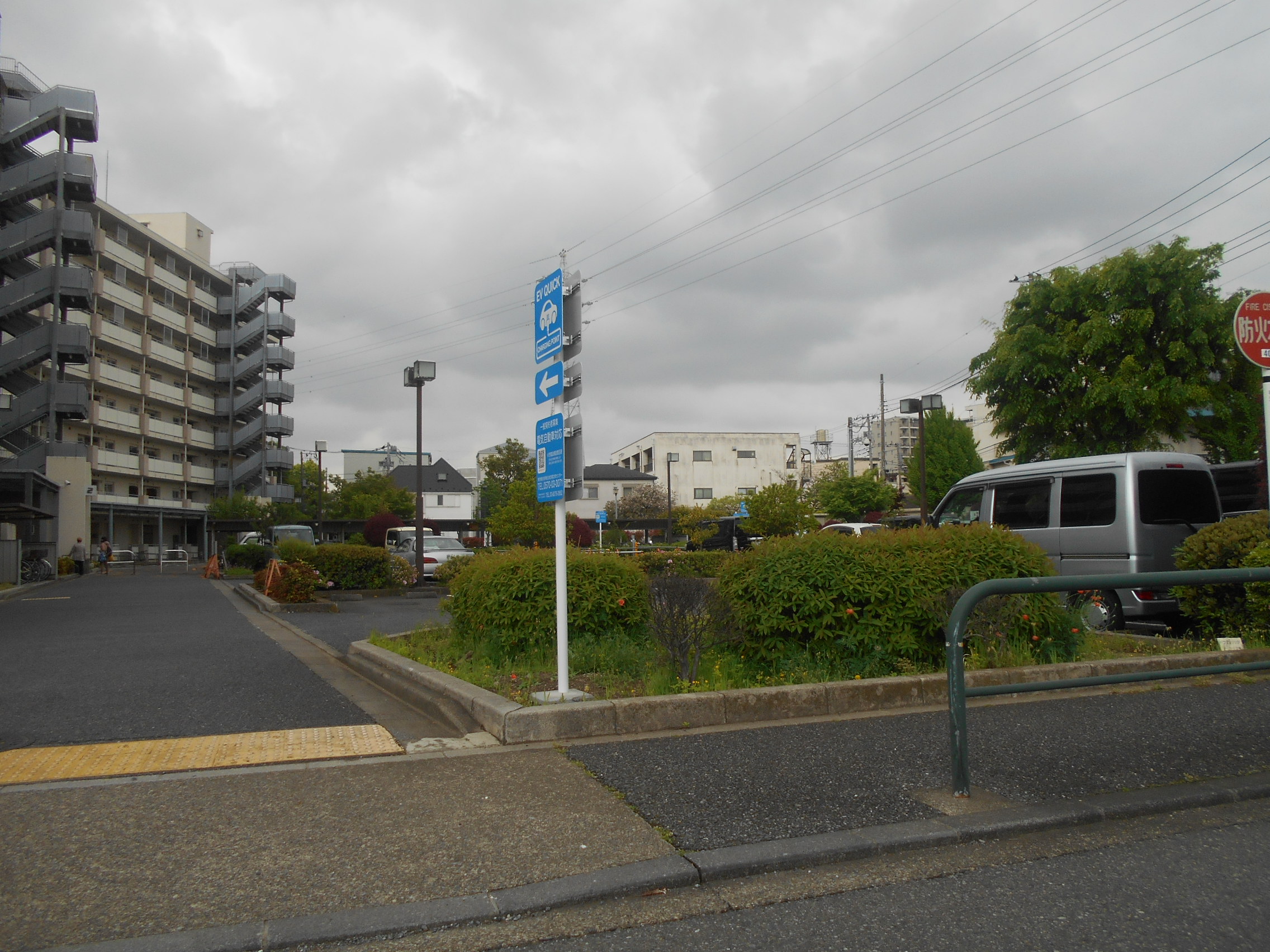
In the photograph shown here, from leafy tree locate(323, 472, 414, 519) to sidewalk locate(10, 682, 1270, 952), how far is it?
57.4 meters

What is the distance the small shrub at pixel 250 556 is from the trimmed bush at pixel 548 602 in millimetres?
25418

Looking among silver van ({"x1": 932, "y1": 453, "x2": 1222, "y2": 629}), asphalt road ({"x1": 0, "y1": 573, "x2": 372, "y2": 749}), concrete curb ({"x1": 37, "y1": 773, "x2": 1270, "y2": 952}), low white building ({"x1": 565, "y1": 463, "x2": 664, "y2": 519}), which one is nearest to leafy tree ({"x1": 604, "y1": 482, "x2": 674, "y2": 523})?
low white building ({"x1": 565, "y1": 463, "x2": 664, "y2": 519})

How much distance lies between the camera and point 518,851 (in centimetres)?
360

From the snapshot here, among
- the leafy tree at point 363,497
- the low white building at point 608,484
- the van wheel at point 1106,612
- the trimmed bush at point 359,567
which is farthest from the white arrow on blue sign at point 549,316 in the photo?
the low white building at point 608,484

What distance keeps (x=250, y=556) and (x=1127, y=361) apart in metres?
29.4

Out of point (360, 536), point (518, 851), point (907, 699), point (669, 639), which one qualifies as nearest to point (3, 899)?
point (518, 851)

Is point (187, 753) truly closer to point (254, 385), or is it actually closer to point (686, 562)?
point (686, 562)

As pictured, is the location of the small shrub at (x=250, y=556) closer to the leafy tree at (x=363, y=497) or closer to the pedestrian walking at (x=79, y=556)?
the pedestrian walking at (x=79, y=556)

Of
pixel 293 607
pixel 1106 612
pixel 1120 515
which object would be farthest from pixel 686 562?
pixel 293 607

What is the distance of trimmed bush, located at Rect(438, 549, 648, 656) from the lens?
754cm

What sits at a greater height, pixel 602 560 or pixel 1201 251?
pixel 1201 251

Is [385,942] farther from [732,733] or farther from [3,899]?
[732,733]

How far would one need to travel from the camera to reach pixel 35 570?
97.4 ft

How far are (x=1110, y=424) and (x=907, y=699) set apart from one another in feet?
65.9
